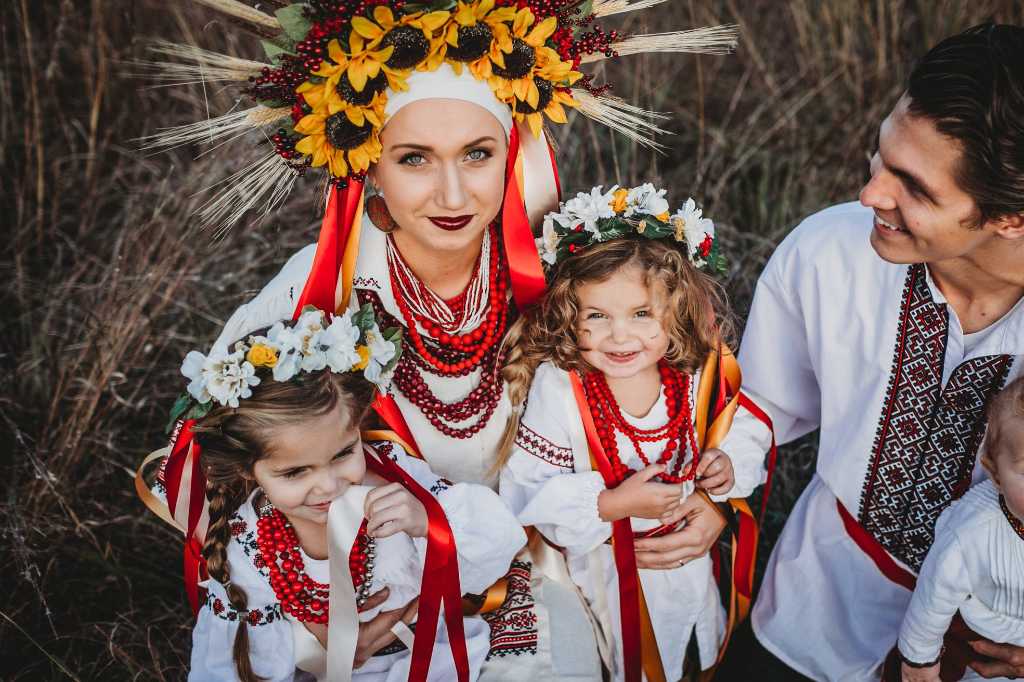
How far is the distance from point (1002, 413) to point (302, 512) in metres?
1.90

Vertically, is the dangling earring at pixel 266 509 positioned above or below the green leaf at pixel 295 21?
below

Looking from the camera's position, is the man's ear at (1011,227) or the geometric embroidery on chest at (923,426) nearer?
the man's ear at (1011,227)

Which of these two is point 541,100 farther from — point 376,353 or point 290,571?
point 290,571

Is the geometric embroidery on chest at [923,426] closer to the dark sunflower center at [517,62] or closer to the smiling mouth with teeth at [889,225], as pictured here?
the smiling mouth with teeth at [889,225]

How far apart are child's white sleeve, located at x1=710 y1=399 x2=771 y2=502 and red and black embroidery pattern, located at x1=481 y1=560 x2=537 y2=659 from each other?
2.31 ft

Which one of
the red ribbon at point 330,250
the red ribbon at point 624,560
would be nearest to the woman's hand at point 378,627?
the red ribbon at point 624,560

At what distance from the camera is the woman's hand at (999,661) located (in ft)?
7.00

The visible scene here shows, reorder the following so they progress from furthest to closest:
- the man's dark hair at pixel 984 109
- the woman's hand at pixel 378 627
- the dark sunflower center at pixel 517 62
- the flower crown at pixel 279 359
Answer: the woman's hand at pixel 378 627 → the dark sunflower center at pixel 517 62 → the flower crown at pixel 279 359 → the man's dark hair at pixel 984 109

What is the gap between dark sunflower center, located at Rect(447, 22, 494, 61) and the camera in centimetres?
211

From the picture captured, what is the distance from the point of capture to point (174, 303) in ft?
11.5

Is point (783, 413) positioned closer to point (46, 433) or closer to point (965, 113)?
point (965, 113)

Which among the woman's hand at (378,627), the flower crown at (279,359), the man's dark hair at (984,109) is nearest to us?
the man's dark hair at (984,109)

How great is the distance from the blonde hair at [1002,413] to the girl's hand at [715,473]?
73 centimetres

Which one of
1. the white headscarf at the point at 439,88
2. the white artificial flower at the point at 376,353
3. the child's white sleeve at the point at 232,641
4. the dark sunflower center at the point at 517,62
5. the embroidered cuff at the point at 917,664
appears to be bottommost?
the embroidered cuff at the point at 917,664
